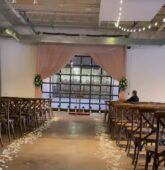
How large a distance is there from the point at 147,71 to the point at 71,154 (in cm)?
995

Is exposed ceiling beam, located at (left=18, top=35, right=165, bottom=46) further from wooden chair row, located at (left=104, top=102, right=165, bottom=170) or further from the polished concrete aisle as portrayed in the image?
the polished concrete aisle

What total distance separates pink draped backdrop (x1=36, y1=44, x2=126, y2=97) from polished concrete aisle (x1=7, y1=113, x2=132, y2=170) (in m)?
6.89

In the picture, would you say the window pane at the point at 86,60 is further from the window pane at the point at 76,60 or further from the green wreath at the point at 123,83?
the green wreath at the point at 123,83

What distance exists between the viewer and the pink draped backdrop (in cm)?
1480

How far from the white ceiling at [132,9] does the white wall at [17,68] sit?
19.0 feet

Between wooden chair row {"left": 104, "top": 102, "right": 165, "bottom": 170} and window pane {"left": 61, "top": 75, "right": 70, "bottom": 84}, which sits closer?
wooden chair row {"left": 104, "top": 102, "right": 165, "bottom": 170}

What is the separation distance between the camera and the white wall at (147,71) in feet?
49.6

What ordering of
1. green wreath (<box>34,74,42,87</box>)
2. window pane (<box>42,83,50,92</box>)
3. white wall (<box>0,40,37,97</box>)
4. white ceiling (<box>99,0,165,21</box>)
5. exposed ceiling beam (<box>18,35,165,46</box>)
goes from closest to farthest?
white ceiling (<box>99,0,165,21</box>) < exposed ceiling beam (<box>18,35,165,46</box>) < green wreath (<box>34,74,42,87</box>) < white wall (<box>0,40,37,97</box>) < window pane (<box>42,83,50,92</box>)

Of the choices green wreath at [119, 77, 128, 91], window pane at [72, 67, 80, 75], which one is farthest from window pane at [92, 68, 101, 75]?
green wreath at [119, 77, 128, 91]

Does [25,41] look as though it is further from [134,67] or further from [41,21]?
[134,67]

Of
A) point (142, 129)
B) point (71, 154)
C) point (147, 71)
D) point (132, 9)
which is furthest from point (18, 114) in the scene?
point (147, 71)

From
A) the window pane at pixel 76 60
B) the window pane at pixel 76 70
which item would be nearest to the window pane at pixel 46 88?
the window pane at pixel 76 70

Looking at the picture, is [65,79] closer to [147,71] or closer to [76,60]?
[76,60]

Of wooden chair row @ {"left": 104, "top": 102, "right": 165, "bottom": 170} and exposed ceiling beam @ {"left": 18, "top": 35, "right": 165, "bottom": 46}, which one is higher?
exposed ceiling beam @ {"left": 18, "top": 35, "right": 165, "bottom": 46}
